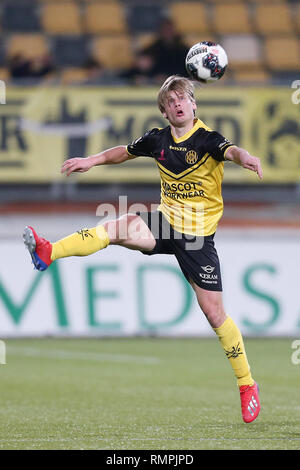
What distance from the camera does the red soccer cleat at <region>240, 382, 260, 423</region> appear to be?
5.95 meters

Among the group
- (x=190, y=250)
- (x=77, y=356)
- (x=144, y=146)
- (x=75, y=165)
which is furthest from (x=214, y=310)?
(x=77, y=356)

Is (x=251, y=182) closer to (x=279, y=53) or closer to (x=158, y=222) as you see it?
(x=279, y=53)

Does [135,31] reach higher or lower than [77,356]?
higher

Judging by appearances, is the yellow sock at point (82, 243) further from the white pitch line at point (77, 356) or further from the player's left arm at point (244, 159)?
the white pitch line at point (77, 356)

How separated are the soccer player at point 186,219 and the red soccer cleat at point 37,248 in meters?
0.16

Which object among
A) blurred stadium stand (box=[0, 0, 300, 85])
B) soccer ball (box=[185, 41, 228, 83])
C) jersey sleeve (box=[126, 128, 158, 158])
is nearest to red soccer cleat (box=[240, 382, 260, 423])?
jersey sleeve (box=[126, 128, 158, 158])

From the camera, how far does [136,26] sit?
17219mm

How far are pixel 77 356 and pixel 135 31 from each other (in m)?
7.93

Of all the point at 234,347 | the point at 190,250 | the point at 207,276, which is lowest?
the point at 234,347

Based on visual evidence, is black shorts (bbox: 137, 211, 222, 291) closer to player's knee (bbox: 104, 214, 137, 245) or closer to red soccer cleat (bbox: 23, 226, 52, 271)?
player's knee (bbox: 104, 214, 137, 245)

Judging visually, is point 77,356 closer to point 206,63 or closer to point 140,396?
point 140,396

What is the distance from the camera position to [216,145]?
19.4 ft

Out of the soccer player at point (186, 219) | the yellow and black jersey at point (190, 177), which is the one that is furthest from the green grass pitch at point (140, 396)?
the yellow and black jersey at point (190, 177)
